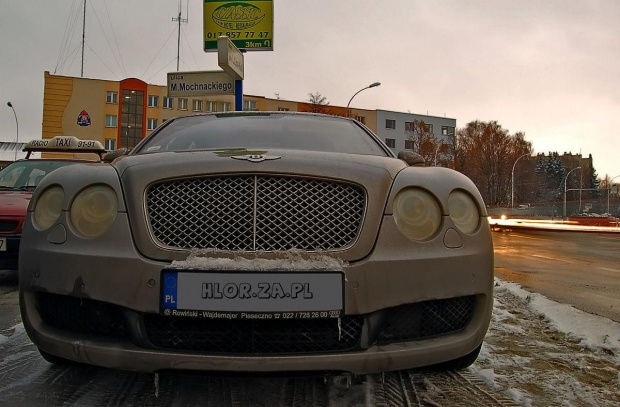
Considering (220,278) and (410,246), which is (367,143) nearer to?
(410,246)

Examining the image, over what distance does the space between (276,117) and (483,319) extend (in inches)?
79.6

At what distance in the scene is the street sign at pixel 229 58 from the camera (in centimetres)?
682

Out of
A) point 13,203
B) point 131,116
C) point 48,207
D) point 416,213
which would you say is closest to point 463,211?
point 416,213

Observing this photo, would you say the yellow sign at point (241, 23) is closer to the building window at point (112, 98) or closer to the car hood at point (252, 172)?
the car hood at point (252, 172)

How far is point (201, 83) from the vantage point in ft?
26.5

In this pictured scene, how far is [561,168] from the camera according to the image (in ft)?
312

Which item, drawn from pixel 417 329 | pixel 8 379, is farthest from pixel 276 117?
pixel 8 379

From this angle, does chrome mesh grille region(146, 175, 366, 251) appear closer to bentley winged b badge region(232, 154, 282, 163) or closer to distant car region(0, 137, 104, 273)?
bentley winged b badge region(232, 154, 282, 163)

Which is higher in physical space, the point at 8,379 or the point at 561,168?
the point at 561,168

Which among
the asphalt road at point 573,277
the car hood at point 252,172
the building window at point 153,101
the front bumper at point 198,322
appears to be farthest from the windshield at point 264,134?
the building window at point 153,101

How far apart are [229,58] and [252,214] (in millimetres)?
5647

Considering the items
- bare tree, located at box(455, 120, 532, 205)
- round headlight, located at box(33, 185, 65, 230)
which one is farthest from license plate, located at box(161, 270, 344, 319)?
bare tree, located at box(455, 120, 532, 205)

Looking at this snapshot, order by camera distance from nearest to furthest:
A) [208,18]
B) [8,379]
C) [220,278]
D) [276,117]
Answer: [220,278]
[8,379]
[276,117]
[208,18]

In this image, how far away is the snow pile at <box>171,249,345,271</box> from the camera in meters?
1.73
